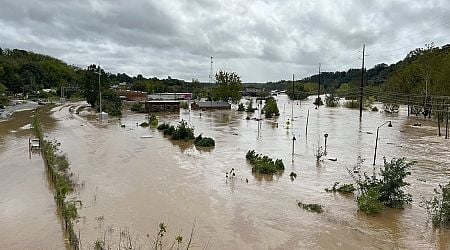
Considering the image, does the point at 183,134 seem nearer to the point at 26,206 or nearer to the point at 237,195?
the point at 237,195

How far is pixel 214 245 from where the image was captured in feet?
32.1

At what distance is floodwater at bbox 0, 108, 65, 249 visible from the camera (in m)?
10.0

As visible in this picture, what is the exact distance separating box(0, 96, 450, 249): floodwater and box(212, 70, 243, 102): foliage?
3892 cm

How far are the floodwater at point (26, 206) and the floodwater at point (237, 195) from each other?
42 cm

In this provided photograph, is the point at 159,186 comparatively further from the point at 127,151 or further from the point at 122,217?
the point at 127,151

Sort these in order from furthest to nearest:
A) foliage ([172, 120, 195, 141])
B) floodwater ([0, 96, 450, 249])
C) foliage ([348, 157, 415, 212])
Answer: foliage ([172, 120, 195, 141])
foliage ([348, 157, 415, 212])
floodwater ([0, 96, 450, 249])

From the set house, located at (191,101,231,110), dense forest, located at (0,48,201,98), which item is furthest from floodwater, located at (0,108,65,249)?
house, located at (191,101,231,110)

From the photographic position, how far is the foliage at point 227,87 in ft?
213

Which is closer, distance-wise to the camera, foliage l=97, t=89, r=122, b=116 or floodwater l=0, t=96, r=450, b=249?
floodwater l=0, t=96, r=450, b=249

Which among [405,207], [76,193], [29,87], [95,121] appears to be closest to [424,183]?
[405,207]

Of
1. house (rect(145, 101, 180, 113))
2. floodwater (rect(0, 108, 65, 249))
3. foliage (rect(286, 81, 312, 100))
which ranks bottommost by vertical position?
floodwater (rect(0, 108, 65, 249))

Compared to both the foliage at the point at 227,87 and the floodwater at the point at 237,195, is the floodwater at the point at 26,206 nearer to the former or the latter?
the floodwater at the point at 237,195

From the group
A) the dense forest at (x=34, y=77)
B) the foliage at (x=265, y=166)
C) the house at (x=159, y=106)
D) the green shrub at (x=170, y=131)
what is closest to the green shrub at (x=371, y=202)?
the foliage at (x=265, y=166)

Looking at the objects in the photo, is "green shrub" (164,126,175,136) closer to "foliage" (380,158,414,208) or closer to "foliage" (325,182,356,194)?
"foliage" (325,182,356,194)
